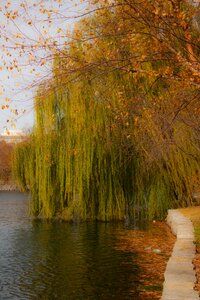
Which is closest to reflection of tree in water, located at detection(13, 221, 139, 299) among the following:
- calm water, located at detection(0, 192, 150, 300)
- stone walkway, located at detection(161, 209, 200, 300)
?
Result: calm water, located at detection(0, 192, 150, 300)

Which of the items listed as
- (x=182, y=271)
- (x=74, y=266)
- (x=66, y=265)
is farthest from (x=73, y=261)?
(x=182, y=271)

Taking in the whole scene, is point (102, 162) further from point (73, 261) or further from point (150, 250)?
point (73, 261)

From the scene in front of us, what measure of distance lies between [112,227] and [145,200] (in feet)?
8.57

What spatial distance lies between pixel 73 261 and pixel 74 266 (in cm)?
51

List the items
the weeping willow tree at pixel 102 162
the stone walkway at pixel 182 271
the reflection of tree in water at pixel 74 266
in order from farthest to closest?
the weeping willow tree at pixel 102 162
the reflection of tree in water at pixel 74 266
the stone walkway at pixel 182 271

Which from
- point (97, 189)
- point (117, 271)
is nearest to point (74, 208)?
point (97, 189)

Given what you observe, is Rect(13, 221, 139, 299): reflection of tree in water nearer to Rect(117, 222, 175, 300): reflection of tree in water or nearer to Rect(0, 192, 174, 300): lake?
Rect(0, 192, 174, 300): lake

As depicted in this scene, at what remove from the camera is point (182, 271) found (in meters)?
7.60

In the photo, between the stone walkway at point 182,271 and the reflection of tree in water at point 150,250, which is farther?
the reflection of tree in water at point 150,250

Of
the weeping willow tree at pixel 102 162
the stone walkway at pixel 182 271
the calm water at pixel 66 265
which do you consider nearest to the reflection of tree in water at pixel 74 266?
the calm water at pixel 66 265

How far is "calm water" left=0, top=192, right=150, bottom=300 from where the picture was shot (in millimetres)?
7547

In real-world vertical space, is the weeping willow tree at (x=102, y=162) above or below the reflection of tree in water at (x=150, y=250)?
above

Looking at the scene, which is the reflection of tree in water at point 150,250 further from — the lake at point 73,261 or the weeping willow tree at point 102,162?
the weeping willow tree at point 102,162

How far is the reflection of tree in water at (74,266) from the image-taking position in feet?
24.8
